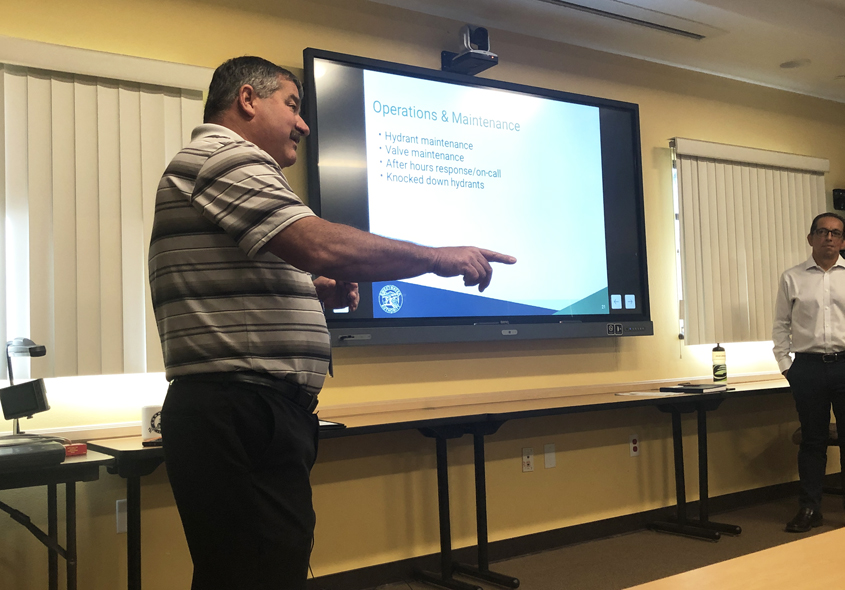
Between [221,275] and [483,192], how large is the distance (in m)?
2.50

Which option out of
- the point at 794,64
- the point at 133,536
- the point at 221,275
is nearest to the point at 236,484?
the point at 221,275

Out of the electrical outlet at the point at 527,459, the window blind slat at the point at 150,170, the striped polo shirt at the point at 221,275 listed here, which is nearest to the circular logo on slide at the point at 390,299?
the window blind slat at the point at 150,170

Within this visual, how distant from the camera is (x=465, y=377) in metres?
3.65

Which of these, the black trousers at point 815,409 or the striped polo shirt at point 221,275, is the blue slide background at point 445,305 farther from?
the striped polo shirt at point 221,275

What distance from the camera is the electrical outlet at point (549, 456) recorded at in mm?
3895

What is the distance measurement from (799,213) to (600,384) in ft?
6.83

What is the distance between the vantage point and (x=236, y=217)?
123 cm

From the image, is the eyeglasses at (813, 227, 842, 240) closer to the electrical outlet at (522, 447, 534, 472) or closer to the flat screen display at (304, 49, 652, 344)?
the flat screen display at (304, 49, 652, 344)

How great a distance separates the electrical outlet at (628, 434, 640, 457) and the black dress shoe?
0.84m

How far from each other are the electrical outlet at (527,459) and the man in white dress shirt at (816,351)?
142 centimetres

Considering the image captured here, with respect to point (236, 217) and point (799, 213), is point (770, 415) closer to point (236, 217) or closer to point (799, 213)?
point (799, 213)

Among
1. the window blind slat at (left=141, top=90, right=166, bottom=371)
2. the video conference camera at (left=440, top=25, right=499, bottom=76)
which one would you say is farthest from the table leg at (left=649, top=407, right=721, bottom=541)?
the window blind slat at (left=141, top=90, right=166, bottom=371)

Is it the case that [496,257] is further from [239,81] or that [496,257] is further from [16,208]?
[16,208]

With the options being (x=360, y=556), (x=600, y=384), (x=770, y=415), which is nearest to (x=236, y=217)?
(x=360, y=556)
